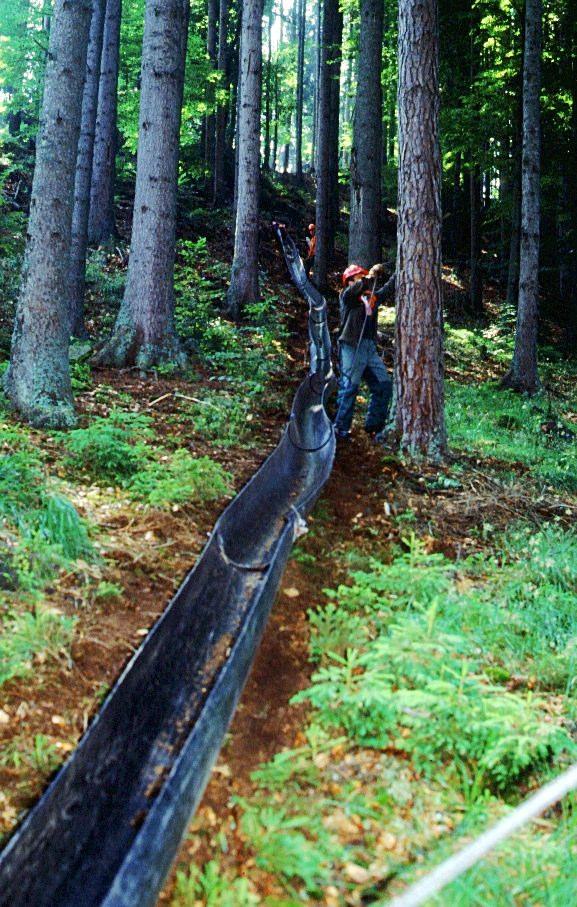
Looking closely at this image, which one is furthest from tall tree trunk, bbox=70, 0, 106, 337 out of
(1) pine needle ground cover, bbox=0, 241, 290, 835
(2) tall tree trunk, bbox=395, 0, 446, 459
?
(2) tall tree trunk, bbox=395, 0, 446, 459

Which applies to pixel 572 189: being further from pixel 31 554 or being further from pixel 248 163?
pixel 31 554

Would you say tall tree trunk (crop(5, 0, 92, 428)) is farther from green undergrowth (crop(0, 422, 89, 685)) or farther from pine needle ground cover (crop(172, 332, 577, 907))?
pine needle ground cover (crop(172, 332, 577, 907))

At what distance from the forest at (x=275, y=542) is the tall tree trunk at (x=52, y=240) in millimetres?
31

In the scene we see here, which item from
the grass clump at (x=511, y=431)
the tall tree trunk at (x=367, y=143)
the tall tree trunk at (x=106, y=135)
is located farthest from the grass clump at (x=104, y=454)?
the tall tree trunk at (x=106, y=135)

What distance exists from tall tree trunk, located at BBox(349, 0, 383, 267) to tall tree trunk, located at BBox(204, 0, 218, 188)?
10.4 meters

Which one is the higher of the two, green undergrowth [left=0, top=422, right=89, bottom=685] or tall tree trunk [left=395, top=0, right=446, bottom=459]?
tall tree trunk [left=395, top=0, right=446, bottom=459]

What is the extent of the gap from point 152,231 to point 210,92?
14443mm

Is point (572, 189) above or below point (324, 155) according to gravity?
below

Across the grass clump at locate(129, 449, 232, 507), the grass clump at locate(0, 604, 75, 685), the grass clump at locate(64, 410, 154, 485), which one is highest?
the grass clump at locate(64, 410, 154, 485)

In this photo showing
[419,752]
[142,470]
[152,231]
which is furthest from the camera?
[152,231]

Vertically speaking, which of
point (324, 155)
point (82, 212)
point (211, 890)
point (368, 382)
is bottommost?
point (211, 890)

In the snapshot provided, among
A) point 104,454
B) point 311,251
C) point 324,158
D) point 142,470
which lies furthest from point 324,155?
point 104,454

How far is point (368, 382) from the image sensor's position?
8.66 meters

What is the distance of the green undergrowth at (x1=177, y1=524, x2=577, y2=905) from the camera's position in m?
2.63
